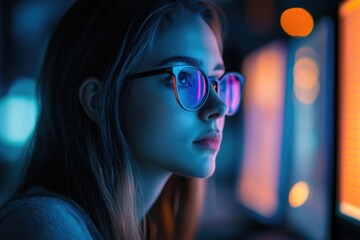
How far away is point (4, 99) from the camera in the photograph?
2.48 metres

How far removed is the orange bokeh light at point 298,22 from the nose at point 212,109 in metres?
0.45

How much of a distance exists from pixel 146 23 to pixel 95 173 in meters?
0.31

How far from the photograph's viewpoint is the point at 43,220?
635 millimetres

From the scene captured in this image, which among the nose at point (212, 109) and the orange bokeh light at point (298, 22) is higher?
the orange bokeh light at point (298, 22)

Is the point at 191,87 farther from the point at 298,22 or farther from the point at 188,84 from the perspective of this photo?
the point at 298,22

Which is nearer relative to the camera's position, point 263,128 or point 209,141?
point 209,141

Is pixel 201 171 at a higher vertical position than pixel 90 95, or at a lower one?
lower

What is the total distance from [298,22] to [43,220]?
955 millimetres

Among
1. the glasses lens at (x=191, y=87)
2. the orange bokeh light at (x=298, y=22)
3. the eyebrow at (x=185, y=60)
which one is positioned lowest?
the glasses lens at (x=191, y=87)

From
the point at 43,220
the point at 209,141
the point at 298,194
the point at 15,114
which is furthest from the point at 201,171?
the point at 15,114

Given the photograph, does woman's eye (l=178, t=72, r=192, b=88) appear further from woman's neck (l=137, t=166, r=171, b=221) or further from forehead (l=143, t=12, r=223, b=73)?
woman's neck (l=137, t=166, r=171, b=221)

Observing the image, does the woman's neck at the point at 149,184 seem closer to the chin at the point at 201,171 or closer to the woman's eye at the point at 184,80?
the chin at the point at 201,171

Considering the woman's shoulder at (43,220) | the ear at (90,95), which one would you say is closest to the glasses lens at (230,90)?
the ear at (90,95)

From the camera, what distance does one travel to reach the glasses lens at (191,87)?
2.59ft
